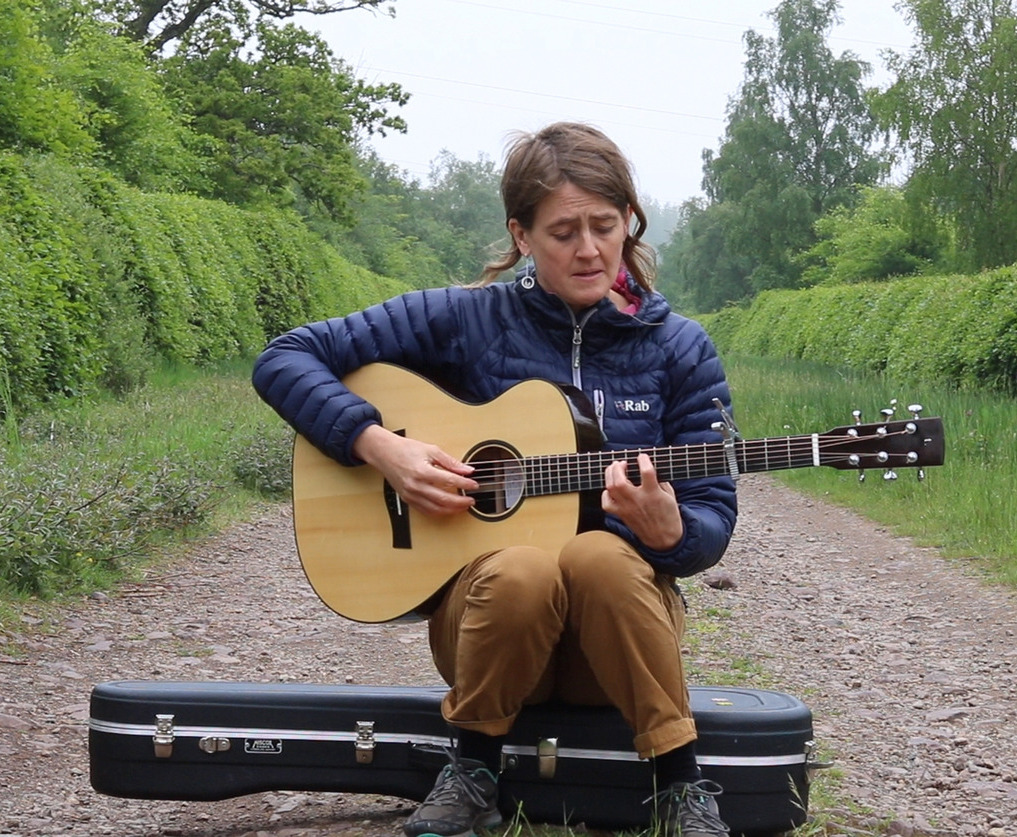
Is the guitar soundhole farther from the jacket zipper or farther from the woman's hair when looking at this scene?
the woman's hair

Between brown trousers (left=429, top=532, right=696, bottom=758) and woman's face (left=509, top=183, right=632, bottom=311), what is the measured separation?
60 cm

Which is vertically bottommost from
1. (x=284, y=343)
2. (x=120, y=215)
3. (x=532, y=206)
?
(x=284, y=343)

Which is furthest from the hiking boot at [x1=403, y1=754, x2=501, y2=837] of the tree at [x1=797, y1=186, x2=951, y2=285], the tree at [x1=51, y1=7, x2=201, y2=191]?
the tree at [x1=797, y1=186, x2=951, y2=285]

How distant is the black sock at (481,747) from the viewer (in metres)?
2.93

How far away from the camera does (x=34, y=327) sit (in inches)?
360

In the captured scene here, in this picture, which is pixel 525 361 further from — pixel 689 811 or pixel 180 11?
pixel 180 11

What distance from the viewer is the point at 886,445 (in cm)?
291

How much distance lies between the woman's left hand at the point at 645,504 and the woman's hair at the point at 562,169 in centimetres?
66

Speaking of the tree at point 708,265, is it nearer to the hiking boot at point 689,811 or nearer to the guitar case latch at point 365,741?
the guitar case latch at point 365,741

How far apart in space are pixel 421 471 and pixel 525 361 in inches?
14.8

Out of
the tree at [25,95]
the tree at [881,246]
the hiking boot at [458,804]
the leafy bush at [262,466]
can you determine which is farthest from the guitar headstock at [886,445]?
the tree at [881,246]

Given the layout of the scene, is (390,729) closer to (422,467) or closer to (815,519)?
(422,467)

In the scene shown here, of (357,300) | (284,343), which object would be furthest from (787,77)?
(284,343)

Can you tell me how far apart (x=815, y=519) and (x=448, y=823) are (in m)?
7.03
